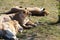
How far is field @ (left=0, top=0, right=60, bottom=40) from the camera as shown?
8.80m

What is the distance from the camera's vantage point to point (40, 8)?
42.2ft

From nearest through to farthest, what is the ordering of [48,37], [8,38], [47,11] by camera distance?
1. [8,38]
2. [48,37]
3. [47,11]

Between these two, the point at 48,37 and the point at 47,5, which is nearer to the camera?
the point at 48,37

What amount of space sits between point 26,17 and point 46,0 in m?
4.71

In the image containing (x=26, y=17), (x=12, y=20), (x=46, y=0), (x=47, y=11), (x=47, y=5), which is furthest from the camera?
(x=46, y=0)

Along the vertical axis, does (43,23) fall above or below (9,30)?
below

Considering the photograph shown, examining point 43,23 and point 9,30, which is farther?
point 43,23

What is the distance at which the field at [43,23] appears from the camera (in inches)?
346

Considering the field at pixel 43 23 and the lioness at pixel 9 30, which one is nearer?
the lioness at pixel 9 30

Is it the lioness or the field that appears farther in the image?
the field

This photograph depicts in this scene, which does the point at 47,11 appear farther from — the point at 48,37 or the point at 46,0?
the point at 48,37

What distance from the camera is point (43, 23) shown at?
33.2ft

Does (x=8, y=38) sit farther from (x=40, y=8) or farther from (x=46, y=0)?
(x=46, y=0)

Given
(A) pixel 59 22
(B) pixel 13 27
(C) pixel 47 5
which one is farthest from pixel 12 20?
(C) pixel 47 5
